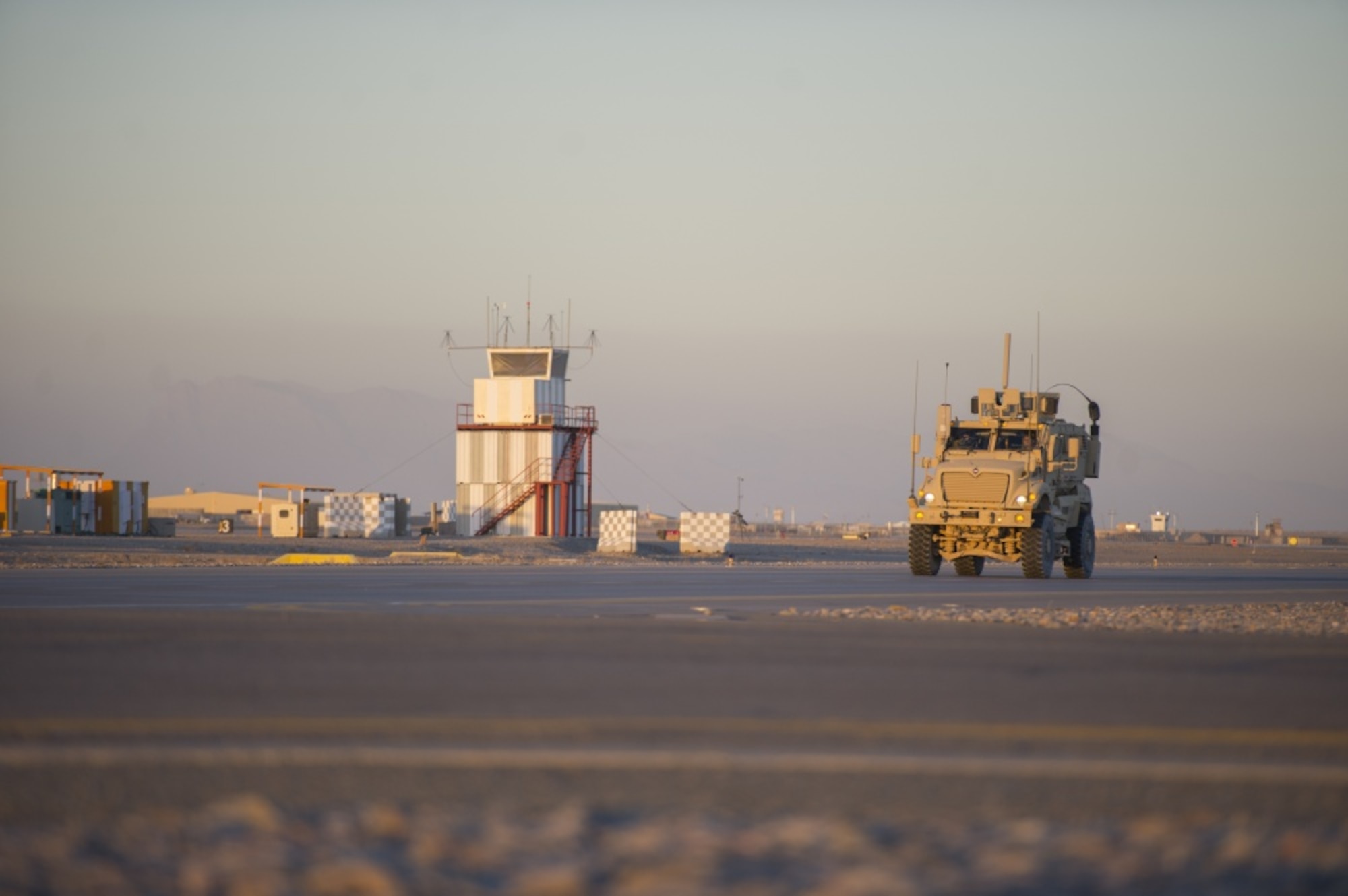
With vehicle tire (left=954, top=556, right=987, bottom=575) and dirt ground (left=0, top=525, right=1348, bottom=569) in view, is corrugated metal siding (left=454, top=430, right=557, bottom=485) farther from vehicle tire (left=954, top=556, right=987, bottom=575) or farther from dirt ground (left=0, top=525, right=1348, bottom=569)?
vehicle tire (left=954, top=556, right=987, bottom=575)

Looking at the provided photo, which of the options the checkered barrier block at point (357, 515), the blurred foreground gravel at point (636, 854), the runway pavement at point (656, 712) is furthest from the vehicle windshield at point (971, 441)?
the checkered barrier block at point (357, 515)

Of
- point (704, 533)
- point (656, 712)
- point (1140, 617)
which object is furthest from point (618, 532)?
point (656, 712)

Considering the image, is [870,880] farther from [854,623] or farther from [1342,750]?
[854,623]

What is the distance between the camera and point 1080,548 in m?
34.5

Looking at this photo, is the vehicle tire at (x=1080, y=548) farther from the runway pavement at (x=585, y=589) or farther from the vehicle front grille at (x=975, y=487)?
the vehicle front grille at (x=975, y=487)

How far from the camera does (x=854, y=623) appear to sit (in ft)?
49.4

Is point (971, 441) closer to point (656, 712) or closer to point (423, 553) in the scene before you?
point (423, 553)

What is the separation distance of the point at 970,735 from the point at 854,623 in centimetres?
755

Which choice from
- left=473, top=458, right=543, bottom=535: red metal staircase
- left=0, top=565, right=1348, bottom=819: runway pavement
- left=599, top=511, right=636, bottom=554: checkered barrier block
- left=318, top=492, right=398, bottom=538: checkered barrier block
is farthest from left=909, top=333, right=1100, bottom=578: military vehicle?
left=318, top=492, right=398, bottom=538: checkered barrier block

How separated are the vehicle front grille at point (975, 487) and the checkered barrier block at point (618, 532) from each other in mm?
18562

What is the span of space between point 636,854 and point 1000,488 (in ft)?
89.0

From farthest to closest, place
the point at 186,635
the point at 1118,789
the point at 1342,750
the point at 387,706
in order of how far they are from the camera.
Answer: the point at 186,635 → the point at 387,706 → the point at 1342,750 → the point at 1118,789

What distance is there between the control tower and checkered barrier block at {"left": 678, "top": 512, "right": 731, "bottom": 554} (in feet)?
37.9

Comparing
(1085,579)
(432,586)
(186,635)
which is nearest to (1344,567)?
(1085,579)
